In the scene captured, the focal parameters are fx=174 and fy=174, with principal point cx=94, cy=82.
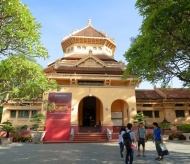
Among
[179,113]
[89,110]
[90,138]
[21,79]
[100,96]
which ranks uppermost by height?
[100,96]

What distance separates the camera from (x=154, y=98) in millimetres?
23438

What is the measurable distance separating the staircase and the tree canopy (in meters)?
9.86

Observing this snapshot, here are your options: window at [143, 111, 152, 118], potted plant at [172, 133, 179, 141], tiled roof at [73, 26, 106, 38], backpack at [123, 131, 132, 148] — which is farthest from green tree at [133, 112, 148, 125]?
tiled roof at [73, 26, 106, 38]

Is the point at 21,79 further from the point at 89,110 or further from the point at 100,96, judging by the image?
the point at 89,110

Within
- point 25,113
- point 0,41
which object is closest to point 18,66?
point 0,41

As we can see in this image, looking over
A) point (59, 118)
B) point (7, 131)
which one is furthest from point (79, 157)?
point (7, 131)

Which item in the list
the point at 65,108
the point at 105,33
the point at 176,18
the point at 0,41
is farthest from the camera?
the point at 105,33

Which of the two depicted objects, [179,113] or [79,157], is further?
[179,113]

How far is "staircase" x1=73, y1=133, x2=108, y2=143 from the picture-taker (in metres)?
17.2

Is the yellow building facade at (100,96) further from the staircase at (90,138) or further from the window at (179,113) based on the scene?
the staircase at (90,138)

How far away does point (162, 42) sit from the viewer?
7934 millimetres

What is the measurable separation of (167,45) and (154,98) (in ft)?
54.2

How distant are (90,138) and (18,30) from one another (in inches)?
516

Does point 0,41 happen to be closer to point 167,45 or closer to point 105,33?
point 167,45
